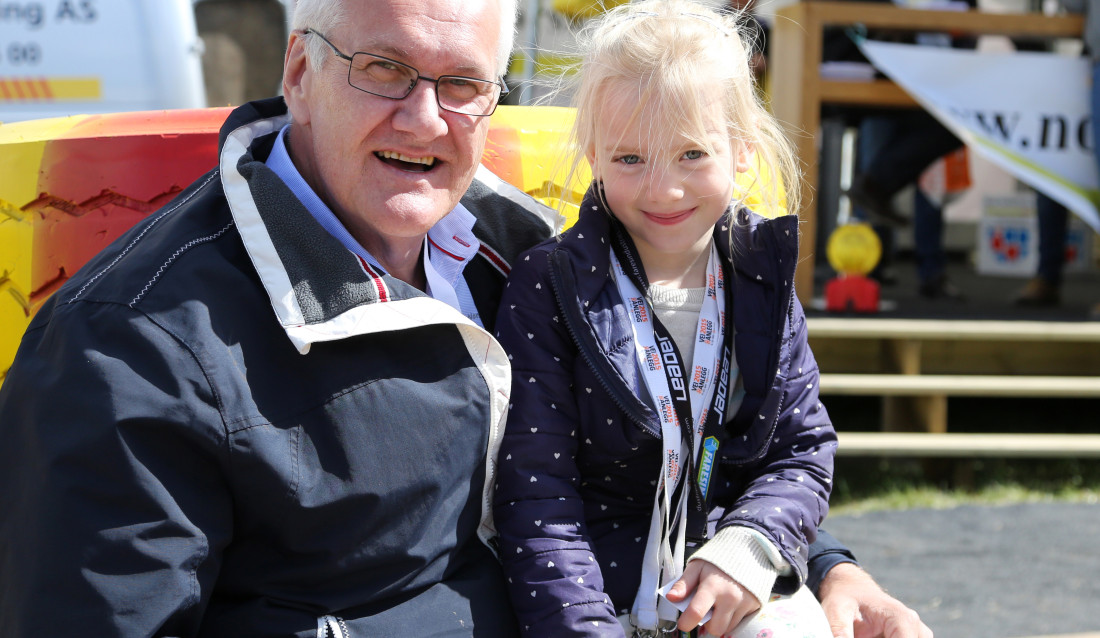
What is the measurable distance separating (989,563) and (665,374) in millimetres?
2362

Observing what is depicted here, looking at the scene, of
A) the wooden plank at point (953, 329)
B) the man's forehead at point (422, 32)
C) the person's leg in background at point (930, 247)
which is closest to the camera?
the man's forehead at point (422, 32)

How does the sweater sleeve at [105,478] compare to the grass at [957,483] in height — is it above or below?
above

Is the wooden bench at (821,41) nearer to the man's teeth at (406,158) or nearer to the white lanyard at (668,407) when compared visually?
the white lanyard at (668,407)

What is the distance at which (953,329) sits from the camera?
4344mm

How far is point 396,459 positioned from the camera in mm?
1414

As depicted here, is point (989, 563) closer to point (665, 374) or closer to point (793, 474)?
point (793, 474)

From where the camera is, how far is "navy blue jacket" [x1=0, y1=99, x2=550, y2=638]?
1.18 m

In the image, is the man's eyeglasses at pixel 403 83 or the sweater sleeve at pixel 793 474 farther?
the sweater sleeve at pixel 793 474

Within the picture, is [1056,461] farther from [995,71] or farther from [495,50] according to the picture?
[495,50]

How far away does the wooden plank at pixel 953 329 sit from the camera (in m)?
4.32

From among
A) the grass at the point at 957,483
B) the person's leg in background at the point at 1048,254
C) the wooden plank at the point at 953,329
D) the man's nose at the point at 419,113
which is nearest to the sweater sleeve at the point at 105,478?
the man's nose at the point at 419,113

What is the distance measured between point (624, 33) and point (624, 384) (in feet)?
2.02

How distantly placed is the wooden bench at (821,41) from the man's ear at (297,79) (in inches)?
123

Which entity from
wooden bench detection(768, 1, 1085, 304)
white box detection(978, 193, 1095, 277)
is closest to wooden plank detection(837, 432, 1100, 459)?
wooden bench detection(768, 1, 1085, 304)
